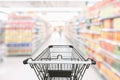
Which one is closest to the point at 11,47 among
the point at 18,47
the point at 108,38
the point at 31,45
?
the point at 18,47

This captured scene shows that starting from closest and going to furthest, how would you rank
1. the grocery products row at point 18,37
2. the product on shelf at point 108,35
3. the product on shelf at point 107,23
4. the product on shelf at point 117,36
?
the product on shelf at point 117,36, the product on shelf at point 108,35, the product on shelf at point 107,23, the grocery products row at point 18,37

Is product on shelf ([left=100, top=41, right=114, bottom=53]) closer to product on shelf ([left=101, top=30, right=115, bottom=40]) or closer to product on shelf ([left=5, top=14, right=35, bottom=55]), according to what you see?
product on shelf ([left=101, top=30, right=115, bottom=40])

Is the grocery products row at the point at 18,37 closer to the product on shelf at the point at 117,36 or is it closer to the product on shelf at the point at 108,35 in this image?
the product on shelf at the point at 108,35

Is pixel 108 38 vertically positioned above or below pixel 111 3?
below

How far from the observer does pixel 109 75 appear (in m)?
4.32

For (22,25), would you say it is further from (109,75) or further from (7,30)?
(109,75)

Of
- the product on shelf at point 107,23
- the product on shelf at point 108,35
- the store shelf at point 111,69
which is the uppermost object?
the product on shelf at point 107,23

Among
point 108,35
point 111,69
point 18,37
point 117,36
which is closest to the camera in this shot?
point 117,36

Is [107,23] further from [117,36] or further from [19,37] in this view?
[19,37]

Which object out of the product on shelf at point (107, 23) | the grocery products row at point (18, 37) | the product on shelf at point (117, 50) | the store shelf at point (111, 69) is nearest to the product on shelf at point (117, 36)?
the product on shelf at point (117, 50)

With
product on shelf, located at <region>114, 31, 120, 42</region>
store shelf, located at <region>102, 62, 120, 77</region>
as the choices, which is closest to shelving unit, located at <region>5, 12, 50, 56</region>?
store shelf, located at <region>102, 62, 120, 77</region>

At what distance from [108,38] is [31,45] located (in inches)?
195

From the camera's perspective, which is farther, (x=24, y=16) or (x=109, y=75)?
(x=24, y=16)

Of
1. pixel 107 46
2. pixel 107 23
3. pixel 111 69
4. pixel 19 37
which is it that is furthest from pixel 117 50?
pixel 19 37
